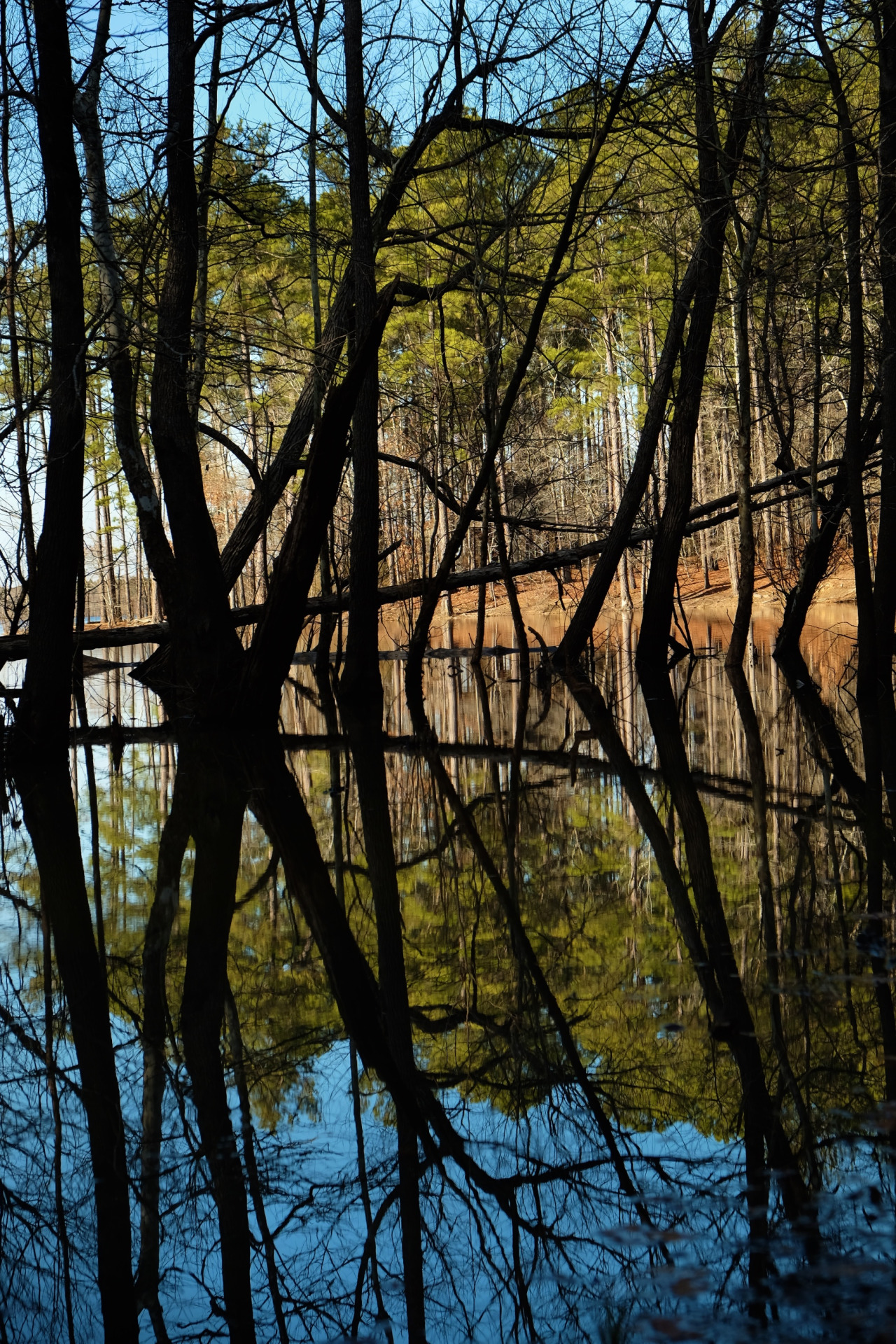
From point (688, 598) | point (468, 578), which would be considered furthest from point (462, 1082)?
point (688, 598)

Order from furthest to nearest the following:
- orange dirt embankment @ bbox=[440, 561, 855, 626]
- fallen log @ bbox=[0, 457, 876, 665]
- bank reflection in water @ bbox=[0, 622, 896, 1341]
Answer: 1. orange dirt embankment @ bbox=[440, 561, 855, 626]
2. fallen log @ bbox=[0, 457, 876, 665]
3. bank reflection in water @ bbox=[0, 622, 896, 1341]

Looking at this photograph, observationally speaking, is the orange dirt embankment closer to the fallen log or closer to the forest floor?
the forest floor

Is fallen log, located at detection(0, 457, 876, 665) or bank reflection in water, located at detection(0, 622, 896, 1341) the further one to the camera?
fallen log, located at detection(0, 457, 876, 665)

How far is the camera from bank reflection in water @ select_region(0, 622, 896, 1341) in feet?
5.46

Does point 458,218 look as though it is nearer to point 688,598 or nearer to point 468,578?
point 468,578

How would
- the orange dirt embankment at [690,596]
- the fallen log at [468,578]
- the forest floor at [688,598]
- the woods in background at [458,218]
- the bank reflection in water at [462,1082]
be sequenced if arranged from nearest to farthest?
the bank reflection in water at [462,1082] < the woods in background at [458,218] < the fallen log at [468,578] < the forest floor at [688,598] < the orange dirt embankment at [690,596]

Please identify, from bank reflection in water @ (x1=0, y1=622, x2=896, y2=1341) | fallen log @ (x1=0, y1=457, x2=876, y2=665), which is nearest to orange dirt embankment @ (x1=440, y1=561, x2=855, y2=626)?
fallen log @ (x1=0, y1=457, x2=876, y2=665)

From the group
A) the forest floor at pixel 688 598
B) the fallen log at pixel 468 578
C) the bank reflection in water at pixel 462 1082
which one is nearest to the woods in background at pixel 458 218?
the fallen log at pixel 468 578

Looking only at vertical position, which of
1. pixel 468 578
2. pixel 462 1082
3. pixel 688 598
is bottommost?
pixel 462 1082

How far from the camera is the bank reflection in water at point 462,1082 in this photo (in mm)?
1664

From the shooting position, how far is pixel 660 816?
4.85 m

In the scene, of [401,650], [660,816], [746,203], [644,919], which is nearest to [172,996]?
[644,919]

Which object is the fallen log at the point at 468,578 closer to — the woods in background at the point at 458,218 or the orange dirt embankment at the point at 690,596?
the woods in background at the point at 458,218

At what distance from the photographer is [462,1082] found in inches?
90.4
